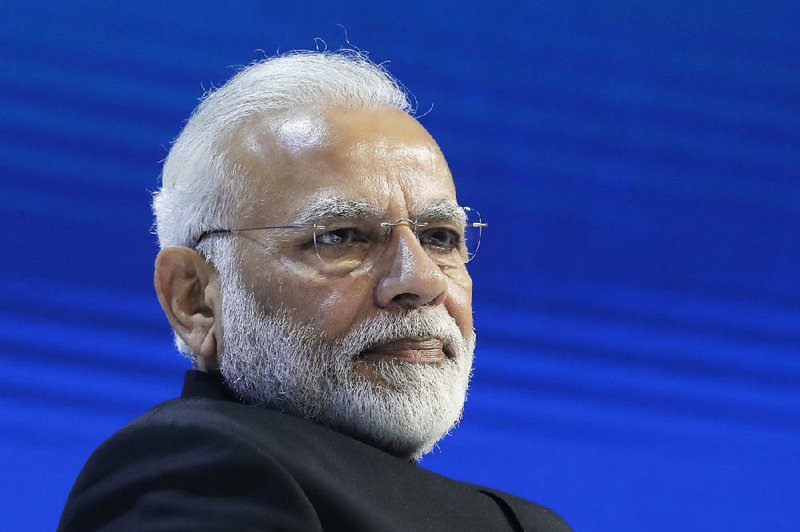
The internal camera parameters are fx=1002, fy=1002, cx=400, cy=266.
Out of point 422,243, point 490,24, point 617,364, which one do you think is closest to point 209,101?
point 422,243

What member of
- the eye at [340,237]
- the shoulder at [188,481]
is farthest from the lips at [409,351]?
the shoulder at [188,481]

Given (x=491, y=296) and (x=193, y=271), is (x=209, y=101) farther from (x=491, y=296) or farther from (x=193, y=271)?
(x=491, y=296)

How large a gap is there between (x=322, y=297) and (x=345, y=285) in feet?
0.15

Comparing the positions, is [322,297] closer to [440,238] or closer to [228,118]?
[440,238]

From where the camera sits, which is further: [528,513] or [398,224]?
[528,513]

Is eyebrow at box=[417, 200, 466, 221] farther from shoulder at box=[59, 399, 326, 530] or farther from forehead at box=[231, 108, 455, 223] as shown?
shoulder at box=[59, 399, 326, 530]

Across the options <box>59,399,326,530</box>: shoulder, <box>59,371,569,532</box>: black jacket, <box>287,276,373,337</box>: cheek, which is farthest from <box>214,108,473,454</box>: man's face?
<box>59,399,326,530</box>: shoulder

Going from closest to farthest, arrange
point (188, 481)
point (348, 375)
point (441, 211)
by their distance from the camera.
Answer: point (188, 481), point (348, 375), point (441, 211)

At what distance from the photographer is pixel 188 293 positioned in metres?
1.97

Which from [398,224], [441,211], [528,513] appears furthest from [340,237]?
[528,513]

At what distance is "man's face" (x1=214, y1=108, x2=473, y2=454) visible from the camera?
5.80 ft

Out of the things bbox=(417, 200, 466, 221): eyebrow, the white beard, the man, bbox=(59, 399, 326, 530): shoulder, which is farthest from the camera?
bbox=(417, 200, 466, 221): eyebrow

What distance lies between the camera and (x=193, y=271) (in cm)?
197

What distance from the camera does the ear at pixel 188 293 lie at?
6.40 feet
